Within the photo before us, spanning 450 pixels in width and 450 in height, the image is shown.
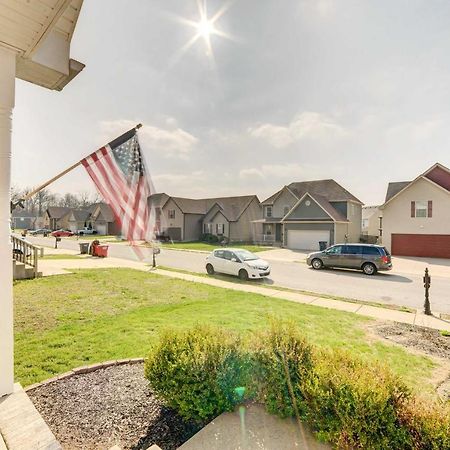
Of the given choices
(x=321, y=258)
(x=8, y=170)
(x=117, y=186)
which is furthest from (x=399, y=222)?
(x=8, y=170)

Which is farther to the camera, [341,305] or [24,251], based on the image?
[24,251]

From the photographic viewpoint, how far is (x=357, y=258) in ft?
55.2

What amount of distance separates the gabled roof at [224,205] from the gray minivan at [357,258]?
24.4 metres

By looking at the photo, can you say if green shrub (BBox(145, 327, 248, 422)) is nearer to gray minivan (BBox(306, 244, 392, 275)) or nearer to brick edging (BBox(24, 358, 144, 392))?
brick edging (BBox(24, 358, 144, 392))

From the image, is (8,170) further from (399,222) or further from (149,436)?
(399,222)

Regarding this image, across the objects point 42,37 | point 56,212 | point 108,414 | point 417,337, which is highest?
point 56,212

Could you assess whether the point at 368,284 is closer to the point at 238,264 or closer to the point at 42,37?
the point at 238,264

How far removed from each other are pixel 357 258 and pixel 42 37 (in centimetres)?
1739

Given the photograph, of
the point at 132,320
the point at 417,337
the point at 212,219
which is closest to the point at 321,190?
the point at 212,219

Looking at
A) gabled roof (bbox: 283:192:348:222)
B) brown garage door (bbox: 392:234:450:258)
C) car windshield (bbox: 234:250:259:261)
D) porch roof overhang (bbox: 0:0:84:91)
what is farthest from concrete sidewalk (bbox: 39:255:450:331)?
gabled roof (bbox: 283:192:348:222)

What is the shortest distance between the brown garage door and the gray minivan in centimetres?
1176

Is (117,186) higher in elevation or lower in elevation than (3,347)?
higher

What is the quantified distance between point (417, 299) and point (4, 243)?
13.3 m

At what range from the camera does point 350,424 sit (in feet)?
8.38
